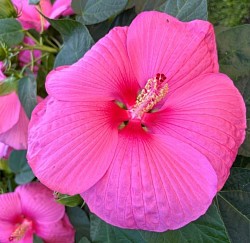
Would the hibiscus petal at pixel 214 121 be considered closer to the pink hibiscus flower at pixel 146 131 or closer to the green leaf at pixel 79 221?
the pink hibiscus flower at pixel 146 131

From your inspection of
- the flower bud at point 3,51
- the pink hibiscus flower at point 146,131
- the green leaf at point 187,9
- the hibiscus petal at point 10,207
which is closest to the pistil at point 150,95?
the pink hibiscus flower at point 146,131

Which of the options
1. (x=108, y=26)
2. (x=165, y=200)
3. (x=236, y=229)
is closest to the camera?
(x=165, y=200)

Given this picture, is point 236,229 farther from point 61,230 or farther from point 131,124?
point 61,230

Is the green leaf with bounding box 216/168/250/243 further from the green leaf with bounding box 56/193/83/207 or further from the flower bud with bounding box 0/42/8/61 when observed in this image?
the flower bud with bounding box 0/42/8/61

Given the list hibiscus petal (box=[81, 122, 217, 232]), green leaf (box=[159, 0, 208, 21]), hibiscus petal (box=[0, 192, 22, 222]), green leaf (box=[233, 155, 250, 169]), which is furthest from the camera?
hibiscus petal (box=[0, 192, 22, 222])

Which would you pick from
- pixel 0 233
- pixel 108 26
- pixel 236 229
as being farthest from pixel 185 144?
pixel 0 233

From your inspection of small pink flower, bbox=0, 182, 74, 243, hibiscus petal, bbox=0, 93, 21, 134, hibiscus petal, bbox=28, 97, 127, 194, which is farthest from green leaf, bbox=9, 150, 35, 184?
hibiscus petal, bbox=28, 97, 127, 194
